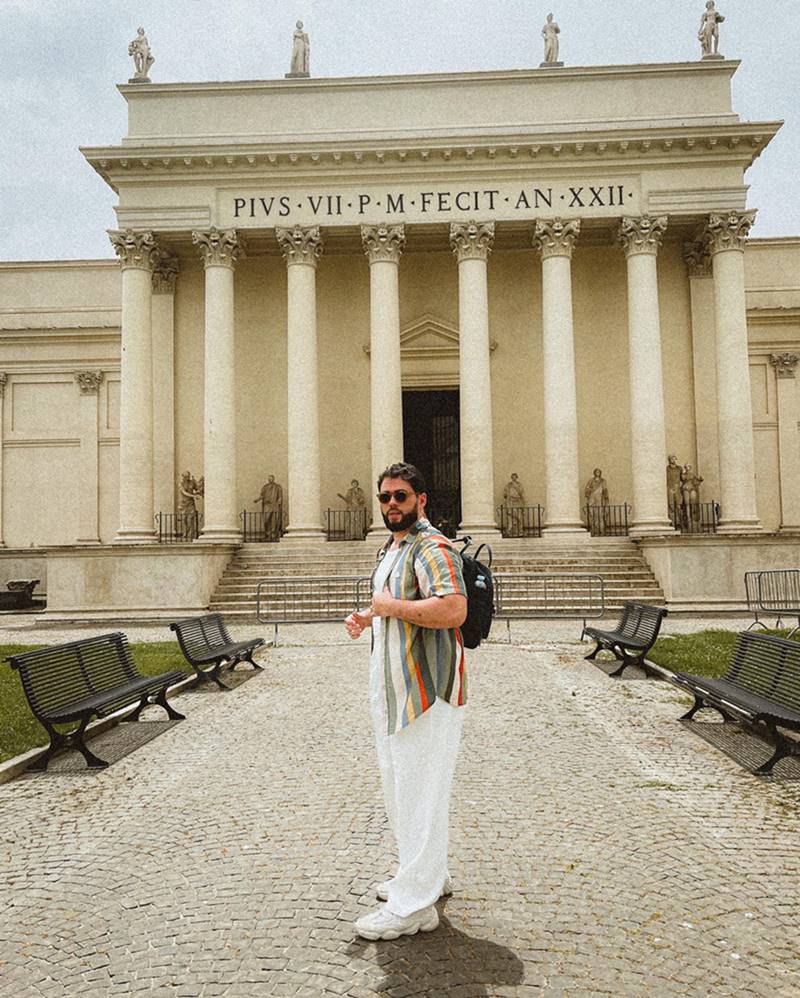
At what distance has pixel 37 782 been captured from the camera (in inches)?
245

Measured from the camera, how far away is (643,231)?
75.0 feet

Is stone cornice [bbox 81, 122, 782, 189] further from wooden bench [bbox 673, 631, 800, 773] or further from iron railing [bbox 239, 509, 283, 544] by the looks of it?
wooden bench [bbox 673, 631, 800, 773]

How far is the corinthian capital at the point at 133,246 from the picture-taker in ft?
75.8

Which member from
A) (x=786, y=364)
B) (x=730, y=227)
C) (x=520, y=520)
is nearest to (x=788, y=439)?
(x=786, y=364)

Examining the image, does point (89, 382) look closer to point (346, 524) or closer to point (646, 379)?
point (346, 524)

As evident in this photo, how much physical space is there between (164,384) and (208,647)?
17.1 meters

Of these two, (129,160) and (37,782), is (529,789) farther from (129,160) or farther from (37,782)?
(129,160)

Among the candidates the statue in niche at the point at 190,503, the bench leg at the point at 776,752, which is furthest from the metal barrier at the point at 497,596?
the bench leg at the point at 776,752

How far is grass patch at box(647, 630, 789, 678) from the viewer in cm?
1038

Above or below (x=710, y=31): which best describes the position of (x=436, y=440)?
below

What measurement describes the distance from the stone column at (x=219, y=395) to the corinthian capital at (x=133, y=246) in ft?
4.59

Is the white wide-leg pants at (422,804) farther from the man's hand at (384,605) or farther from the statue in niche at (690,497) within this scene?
the statue in niche at (690,497)

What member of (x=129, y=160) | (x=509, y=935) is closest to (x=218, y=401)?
(x=129, y=160)

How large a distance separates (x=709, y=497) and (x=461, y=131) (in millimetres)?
13609
